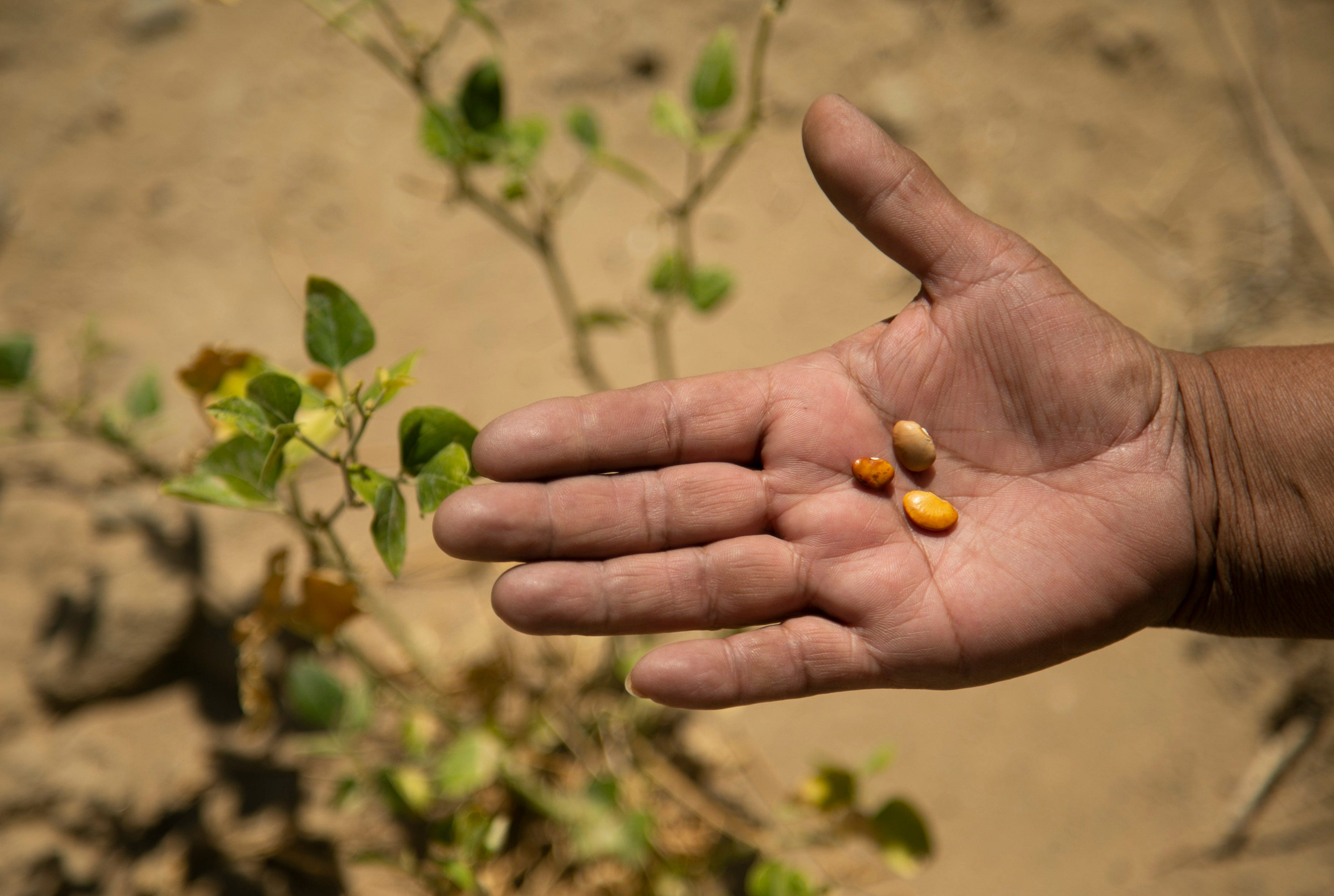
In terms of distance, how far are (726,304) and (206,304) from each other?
59.9 inches

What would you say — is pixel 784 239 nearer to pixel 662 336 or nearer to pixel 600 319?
pixel 662 336

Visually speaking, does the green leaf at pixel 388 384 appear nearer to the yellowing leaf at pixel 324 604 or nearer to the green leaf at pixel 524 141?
the yellowing leaf at pixel 324 604

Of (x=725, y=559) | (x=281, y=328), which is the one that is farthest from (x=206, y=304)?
(x=725, y=559)

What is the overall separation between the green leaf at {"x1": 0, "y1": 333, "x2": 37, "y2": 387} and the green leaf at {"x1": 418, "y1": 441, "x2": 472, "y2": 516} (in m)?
0.69

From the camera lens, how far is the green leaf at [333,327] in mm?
1011

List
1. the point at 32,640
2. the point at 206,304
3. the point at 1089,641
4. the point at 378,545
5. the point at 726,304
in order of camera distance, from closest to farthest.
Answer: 1. the point at 378,545
2. the point at 1089,641
3. the point at 32,640
4. the point at 206,304
5. the point at 726,304


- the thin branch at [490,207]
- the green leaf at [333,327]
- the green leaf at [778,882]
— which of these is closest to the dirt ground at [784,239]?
the green leaf at [778,882]

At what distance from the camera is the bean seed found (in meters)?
1.34

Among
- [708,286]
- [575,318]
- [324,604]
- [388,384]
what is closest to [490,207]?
[575,318]

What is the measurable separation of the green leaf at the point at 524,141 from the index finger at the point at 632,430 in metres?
0.41

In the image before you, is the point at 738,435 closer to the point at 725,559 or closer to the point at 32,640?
the point at 725,559

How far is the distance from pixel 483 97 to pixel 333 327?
51 centimetres

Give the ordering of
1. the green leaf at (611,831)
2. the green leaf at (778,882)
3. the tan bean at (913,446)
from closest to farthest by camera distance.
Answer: the tan bean at (913,446) < the green leaf at (778,882) < the green leaf at (611,831)

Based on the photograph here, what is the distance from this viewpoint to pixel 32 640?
66.6 inches
